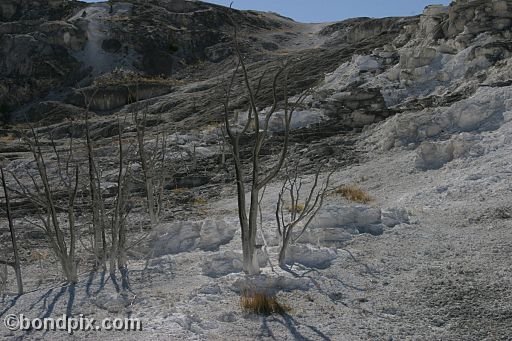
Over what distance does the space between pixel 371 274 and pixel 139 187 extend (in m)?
13.4

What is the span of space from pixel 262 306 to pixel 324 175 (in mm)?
A: 12764

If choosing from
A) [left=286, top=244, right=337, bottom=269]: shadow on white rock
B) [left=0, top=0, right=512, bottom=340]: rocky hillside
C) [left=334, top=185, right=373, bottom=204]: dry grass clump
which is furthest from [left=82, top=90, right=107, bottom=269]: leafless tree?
[left=334, top=185, right=373, bottom=204]: dry grass clump

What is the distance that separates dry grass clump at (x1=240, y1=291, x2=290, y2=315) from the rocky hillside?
16 cm

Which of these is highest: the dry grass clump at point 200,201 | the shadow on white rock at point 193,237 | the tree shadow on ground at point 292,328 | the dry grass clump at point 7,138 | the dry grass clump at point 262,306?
the dry grass clump at point 7,138

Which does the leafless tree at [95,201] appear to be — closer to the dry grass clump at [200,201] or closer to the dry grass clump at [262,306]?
the dry grass clump at [262,306]

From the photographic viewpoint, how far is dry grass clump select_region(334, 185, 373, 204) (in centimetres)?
1483

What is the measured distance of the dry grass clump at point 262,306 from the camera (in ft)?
21.7

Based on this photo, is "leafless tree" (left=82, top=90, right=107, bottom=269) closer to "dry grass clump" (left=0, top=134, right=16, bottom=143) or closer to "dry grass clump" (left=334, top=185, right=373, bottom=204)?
"dry grass clump" (left=334, top=185, right=373, bottom=204)

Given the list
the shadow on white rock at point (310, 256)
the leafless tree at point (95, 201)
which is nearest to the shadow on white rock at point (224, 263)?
the shadow on white rock at point (310, 256)

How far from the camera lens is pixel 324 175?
19.1 meters

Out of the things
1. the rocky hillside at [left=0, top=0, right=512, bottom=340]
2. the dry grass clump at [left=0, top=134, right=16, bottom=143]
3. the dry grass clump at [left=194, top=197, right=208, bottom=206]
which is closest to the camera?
the rocky hillside at [left=0, top=0, right=512, bottom=340]

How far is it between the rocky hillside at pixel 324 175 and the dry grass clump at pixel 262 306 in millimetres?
157

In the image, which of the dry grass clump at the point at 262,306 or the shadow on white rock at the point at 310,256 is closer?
the dry grass clump at the point at 262,306

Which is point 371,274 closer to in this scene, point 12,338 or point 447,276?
point 447,276
